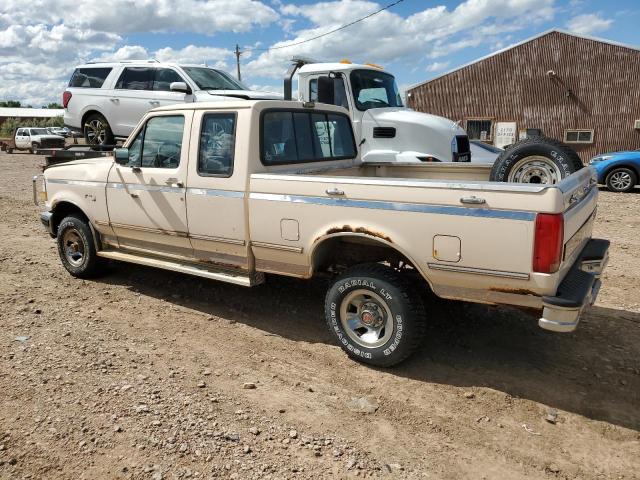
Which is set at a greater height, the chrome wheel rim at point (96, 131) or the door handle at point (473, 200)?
the chrome wheel rim at point (96, 131)

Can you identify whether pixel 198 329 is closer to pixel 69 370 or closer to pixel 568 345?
pixel 69 370

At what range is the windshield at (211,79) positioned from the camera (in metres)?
8.36

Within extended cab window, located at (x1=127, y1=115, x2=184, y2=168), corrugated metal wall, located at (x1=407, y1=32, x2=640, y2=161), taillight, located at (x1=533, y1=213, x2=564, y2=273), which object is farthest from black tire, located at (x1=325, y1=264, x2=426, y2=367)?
corrugated metal wall, located at (x1=407, y1=32, x2=640, y2=161)

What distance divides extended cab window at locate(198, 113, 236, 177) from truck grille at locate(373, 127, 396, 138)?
446 centimetres

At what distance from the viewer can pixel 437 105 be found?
27.1 m

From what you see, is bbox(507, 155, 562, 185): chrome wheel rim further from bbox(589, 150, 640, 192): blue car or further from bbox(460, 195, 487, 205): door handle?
bbox(589, 150, 640, 192): blue car

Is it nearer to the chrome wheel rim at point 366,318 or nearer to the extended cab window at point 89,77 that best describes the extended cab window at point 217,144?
the chrome wheel rim at point 366,318

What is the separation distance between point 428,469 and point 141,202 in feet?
12.0

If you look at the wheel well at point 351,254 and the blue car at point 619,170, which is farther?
the blue car at point 619,170

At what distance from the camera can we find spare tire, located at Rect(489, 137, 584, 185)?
14.7ft

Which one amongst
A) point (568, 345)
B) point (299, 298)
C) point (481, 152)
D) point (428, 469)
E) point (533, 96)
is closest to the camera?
point (428, 469)

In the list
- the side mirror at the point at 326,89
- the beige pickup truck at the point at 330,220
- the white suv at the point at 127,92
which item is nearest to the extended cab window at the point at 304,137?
the beige pickup truck at the point at 330,220

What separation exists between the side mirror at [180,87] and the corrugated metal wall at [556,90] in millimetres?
21199

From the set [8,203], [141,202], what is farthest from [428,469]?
[8,203]
